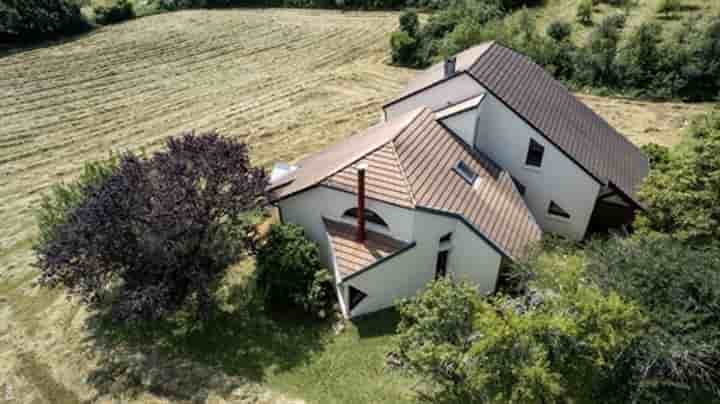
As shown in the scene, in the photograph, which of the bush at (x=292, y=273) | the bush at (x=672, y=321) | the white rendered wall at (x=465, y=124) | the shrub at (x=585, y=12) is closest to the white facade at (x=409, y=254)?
the bush at (x=292, y=273)

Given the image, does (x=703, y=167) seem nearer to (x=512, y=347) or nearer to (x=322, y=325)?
(x=512, y=347)

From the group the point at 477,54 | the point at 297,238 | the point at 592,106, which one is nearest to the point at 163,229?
the point at 297,238

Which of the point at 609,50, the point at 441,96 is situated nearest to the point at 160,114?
the point at 441,96

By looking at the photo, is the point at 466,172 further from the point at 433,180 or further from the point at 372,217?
the point at 372,217

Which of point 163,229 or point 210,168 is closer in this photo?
point 163,229

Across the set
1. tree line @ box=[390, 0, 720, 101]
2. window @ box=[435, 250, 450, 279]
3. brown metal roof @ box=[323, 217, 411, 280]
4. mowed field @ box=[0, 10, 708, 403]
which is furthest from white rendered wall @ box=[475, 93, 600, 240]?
tree line @ box=[390, 0, 720, 101]

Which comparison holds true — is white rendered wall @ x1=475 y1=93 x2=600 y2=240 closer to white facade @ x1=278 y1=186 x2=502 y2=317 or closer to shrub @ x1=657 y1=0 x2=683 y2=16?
white facade @ x1=278 y1=186 x2=502 y2=317
